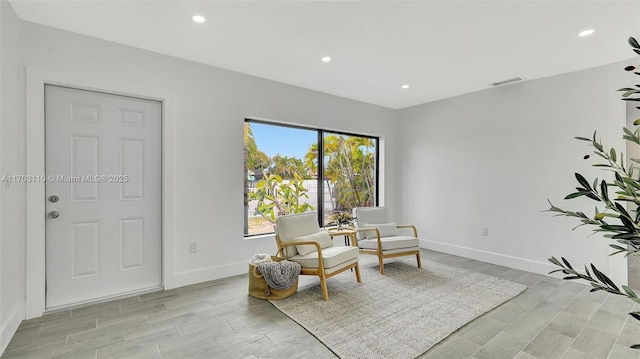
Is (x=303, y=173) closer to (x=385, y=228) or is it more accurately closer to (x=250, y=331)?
(x=385, y=228)

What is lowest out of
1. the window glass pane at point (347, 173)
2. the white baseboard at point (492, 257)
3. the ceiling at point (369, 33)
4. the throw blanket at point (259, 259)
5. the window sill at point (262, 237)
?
the white baseboard at point (492, 257)

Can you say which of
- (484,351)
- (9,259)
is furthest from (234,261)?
(484,351)

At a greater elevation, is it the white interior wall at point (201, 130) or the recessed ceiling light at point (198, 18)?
the recessed ceiling light at point (198, 18)

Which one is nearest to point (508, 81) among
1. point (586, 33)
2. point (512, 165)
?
point (512, 165)

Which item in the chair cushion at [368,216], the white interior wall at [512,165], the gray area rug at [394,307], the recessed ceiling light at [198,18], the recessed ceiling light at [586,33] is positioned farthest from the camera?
the chair cushion at [368,216]

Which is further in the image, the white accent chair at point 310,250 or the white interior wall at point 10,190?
the white accent chair at point 310,250

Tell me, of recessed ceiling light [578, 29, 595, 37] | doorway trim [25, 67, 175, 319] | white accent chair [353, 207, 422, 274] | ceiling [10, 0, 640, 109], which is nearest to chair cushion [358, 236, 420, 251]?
white accent chair [353, 207, 422, 274]

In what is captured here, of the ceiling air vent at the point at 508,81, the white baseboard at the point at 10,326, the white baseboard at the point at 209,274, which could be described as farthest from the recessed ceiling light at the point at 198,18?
the ceiling air vent at the point at 508,81

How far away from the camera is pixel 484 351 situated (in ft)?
7.30

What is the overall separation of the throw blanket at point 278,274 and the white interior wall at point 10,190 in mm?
1931

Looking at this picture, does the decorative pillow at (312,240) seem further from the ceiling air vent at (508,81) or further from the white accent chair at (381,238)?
the ceiling air vent at (508,81)

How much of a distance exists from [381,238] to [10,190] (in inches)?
150

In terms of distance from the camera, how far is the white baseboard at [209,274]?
3406mm

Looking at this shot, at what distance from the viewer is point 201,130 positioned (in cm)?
355
